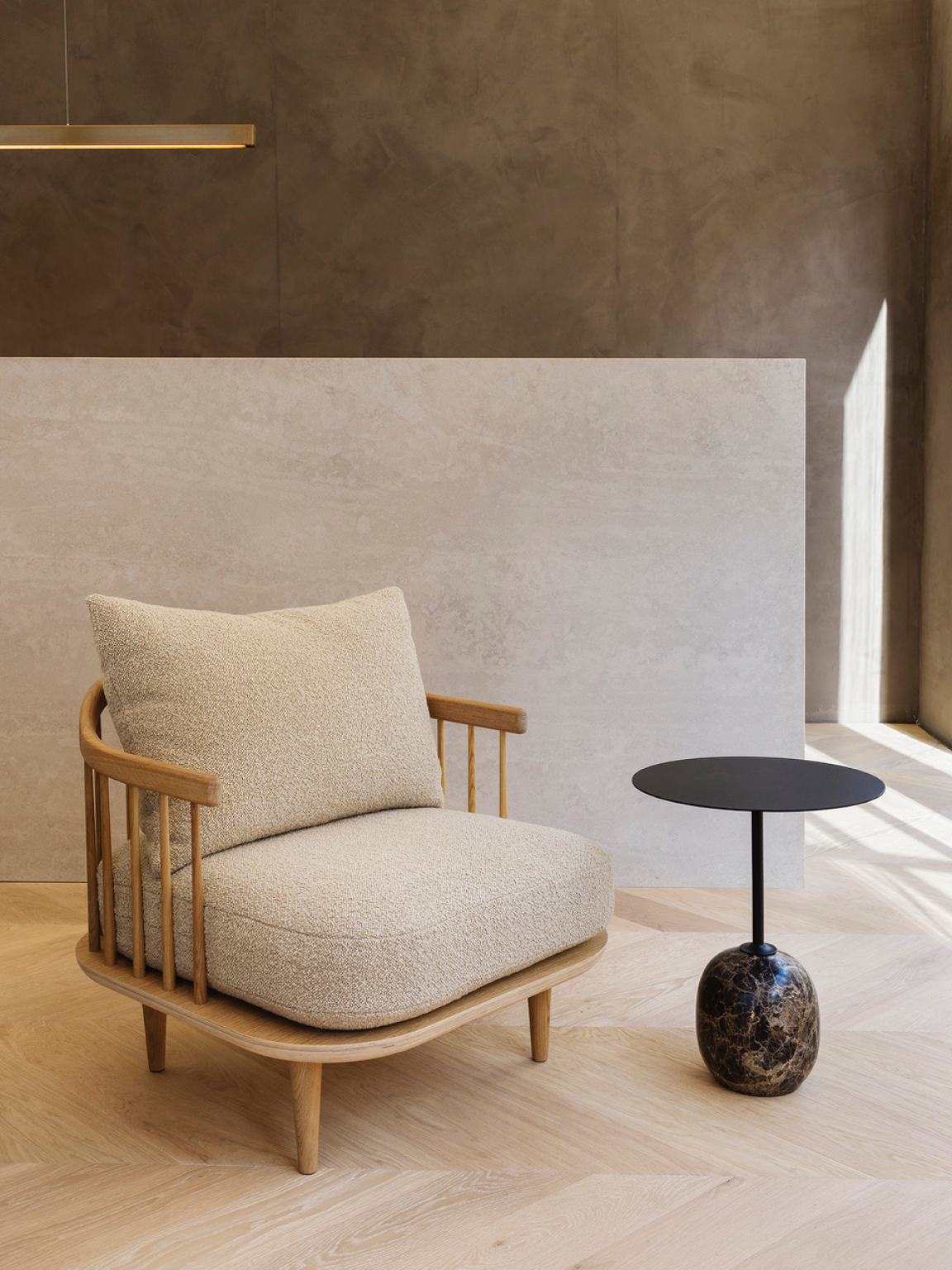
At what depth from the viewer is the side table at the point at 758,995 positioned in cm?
189

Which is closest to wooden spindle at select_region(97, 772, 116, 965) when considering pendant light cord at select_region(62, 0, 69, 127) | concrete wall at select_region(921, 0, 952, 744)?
concrete wall at select_region(921, 0, 952, 744)

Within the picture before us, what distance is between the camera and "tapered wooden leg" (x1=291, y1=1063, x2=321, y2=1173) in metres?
1.65

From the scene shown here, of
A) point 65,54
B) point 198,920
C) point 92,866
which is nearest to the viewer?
point 198,920

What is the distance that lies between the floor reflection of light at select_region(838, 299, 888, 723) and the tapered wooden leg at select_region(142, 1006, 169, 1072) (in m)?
4.38

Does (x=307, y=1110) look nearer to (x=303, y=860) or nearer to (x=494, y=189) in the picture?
(x=303, y=860)

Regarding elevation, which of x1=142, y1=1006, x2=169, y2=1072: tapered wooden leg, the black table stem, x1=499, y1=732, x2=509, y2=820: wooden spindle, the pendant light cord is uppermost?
the pendant light cord

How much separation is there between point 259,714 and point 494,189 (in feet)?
14.0

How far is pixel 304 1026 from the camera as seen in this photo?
5.43ft

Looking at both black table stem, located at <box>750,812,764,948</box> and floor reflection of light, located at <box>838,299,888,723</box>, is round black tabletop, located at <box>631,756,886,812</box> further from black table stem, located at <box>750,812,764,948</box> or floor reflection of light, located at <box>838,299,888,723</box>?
floor reflection of light, located at <box>838,299,888,723</box>

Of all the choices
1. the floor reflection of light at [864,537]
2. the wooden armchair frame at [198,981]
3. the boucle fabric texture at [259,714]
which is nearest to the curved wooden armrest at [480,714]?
the boucle fabric texture at [259,714]

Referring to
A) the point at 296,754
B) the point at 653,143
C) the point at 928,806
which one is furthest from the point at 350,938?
the point at 653,143

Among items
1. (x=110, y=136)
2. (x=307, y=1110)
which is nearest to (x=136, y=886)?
(x=307, y=1110)

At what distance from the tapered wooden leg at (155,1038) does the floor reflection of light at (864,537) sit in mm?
4379

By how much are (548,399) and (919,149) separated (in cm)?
361
